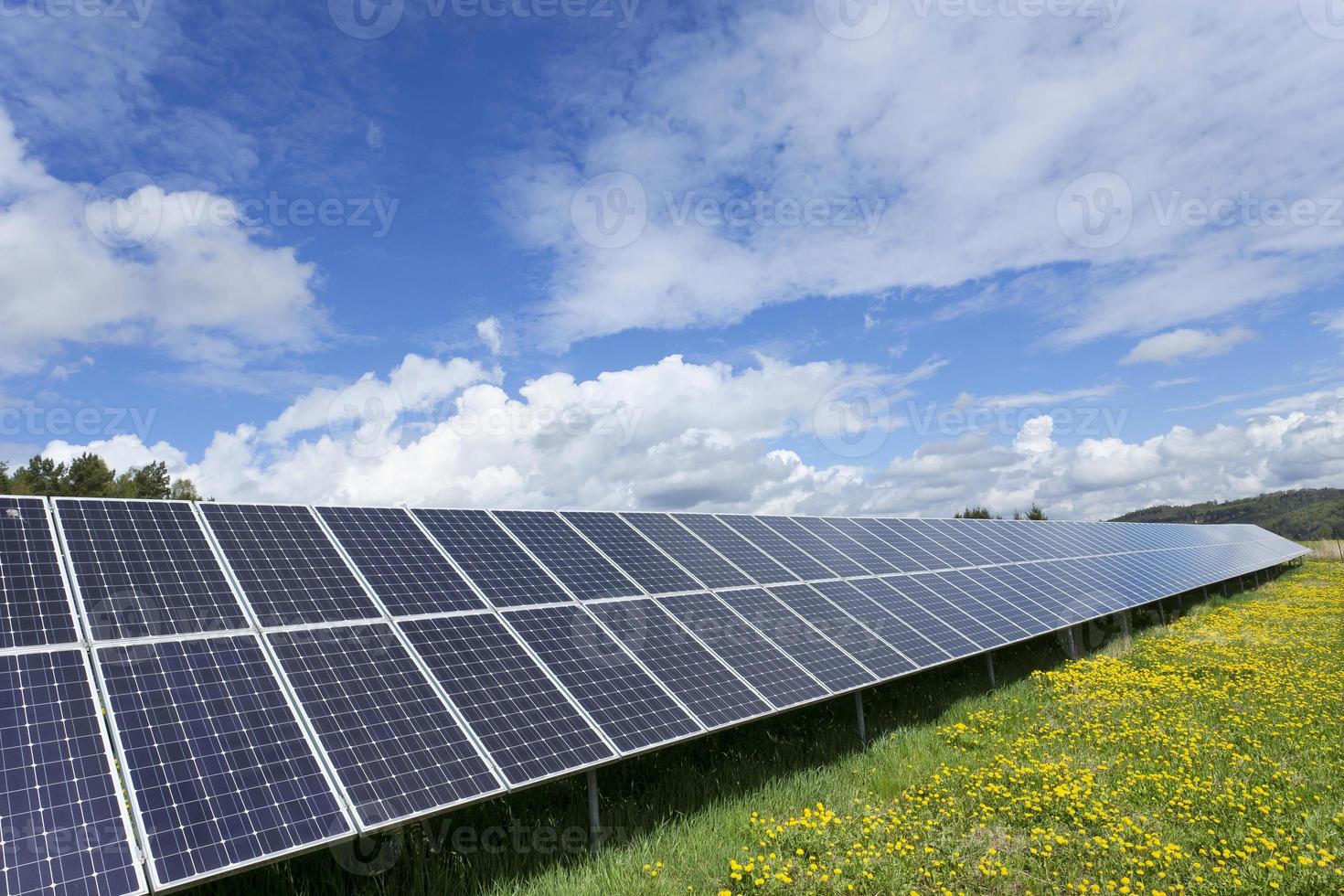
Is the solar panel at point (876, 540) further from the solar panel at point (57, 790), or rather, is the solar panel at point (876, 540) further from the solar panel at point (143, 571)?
the solar panel at point (57, 790)

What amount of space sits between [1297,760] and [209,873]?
15230mm

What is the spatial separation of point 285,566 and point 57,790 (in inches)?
155

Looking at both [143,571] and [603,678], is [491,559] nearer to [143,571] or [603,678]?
[603,678]

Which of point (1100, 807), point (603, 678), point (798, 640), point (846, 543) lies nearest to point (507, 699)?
point (603, 678)

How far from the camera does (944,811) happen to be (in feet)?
33.2

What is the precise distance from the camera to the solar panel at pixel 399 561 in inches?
395

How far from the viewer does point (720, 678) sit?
35.6 feet

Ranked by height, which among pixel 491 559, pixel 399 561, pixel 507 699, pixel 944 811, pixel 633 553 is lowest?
pixel 944 811

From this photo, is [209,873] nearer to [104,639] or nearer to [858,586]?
[104,639]

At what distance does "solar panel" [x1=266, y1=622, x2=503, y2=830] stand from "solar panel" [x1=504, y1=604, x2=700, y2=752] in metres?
1.76

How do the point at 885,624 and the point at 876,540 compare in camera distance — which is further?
the point at 876,540

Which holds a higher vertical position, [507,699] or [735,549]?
[735,549]

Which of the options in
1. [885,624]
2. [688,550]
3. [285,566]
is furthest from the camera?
[688,550]

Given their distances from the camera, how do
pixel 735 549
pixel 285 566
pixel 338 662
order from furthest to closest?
pixel 735 549 → pixel 285 566 → pixel 338 662
